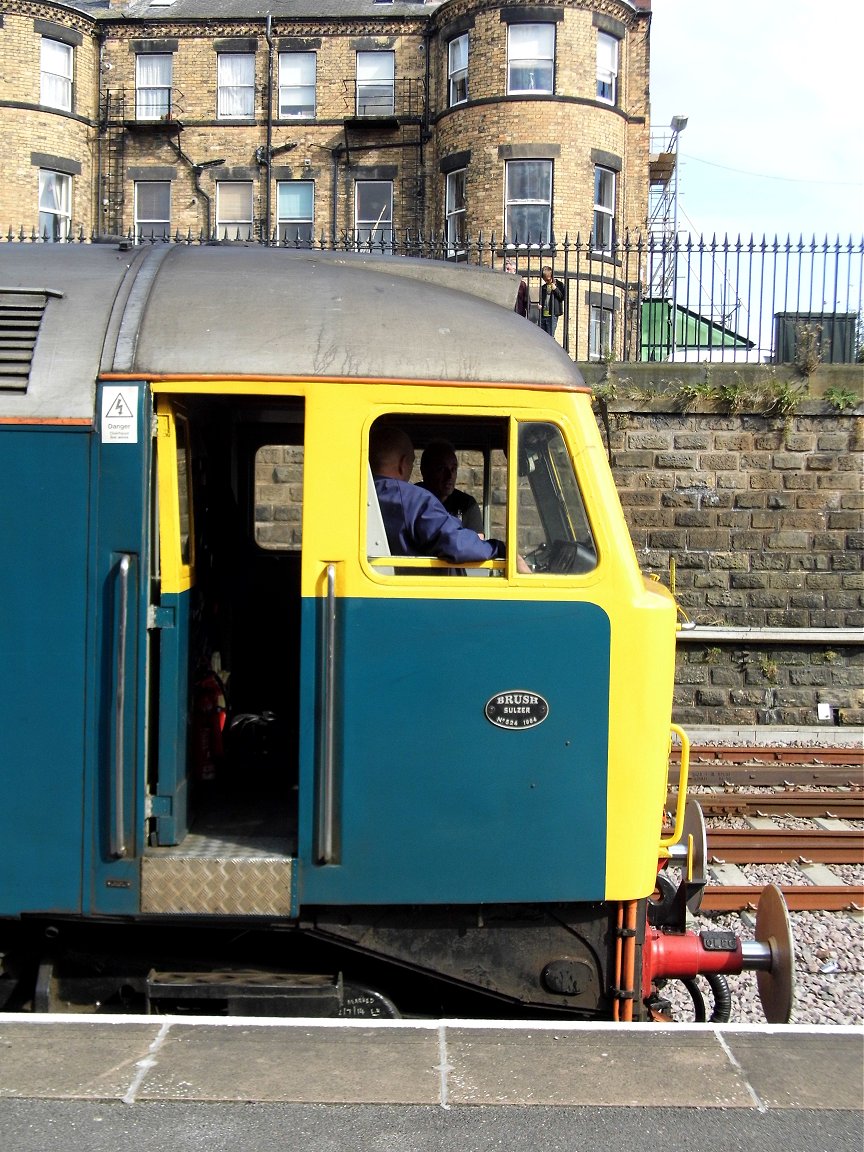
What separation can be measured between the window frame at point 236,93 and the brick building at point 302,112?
0.04 meters

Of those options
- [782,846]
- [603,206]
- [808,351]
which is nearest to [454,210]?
[603,206]

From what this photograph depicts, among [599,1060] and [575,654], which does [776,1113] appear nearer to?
[599,1060]

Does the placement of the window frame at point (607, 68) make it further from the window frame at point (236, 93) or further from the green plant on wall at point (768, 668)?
the green plant on wall at point (768, 668)

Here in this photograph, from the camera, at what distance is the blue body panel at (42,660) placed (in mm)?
3502

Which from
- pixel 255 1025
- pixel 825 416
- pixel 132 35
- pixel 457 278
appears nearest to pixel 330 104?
pixel 132 35

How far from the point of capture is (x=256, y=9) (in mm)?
29906

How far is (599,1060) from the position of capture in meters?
3.24

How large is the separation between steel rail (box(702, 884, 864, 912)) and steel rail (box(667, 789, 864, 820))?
167 centimetres

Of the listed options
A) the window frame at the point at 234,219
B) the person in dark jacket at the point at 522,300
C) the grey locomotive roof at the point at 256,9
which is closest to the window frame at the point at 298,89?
the grey locomotive roof at the point at 256,9

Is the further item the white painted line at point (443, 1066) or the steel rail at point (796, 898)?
the steel rail at point (796, 898)

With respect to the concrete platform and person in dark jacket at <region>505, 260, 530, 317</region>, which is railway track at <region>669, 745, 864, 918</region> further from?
person in dark jacket at <region>505, 260, 530, 317</region>

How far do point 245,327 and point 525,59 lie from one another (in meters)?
26.2

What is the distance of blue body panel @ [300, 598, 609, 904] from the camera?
11.7 ft

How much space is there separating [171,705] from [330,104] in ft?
94.0
